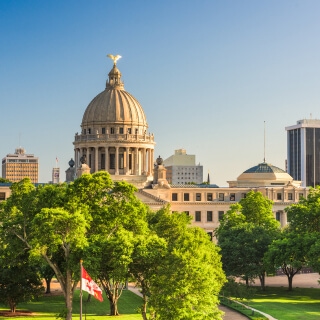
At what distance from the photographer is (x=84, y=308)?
312 ft

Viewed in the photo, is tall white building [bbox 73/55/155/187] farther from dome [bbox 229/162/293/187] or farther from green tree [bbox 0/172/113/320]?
green tree [bbox 0/172/113/320]

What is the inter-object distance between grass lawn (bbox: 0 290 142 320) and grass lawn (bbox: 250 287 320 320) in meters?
15.0

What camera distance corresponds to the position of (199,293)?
248 feet

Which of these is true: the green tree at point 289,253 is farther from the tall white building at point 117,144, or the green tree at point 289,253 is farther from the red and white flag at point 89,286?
the tall white building at point 117,144

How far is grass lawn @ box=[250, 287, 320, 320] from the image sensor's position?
92.9 meters

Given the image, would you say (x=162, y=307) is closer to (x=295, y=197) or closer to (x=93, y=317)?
(x=93, y=317)

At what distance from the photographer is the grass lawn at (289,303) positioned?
92.9m

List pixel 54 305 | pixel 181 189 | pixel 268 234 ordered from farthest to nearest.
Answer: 1. pixel 181 189
2. pixel 268 234
3. pixel 54 305

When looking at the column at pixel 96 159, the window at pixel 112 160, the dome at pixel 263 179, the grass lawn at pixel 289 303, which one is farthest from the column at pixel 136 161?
the grass lawn at pixel 289 303

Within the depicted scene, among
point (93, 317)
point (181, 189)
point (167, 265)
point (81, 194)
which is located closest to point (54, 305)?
point (93, 317)

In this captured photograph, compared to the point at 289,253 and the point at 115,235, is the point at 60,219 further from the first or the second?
the point at 289,253

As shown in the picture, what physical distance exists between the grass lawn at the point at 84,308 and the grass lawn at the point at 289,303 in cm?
1501

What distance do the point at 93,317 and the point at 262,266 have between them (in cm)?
3699

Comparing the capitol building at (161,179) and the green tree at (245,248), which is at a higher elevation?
the capitol building at (161,179)
